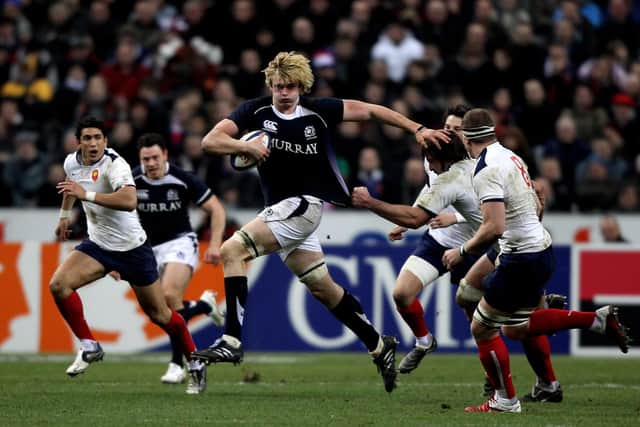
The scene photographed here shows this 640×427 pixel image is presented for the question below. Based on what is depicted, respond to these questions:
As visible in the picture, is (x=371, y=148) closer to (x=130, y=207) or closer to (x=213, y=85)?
(x=213, y=85)

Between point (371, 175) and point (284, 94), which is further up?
point (284, 94)

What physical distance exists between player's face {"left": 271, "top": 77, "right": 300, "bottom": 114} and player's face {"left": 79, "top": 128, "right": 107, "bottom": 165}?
7.32ft

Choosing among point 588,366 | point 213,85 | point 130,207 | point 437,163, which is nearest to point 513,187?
point 437,163

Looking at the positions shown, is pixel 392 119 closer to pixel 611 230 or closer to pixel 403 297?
pixel 403 297

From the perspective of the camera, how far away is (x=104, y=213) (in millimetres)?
13000

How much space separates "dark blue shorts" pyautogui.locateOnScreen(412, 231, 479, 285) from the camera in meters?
13.1

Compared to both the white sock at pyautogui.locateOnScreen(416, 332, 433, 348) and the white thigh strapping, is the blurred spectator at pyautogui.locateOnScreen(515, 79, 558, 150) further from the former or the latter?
the white sock at pyautogui.locateOnScreen(416, 332, 433, 348)

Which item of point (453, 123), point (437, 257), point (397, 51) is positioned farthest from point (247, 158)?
point (397, 51)

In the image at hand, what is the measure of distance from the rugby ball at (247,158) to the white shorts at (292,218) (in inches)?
21.1

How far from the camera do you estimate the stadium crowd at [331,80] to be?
20.4 m

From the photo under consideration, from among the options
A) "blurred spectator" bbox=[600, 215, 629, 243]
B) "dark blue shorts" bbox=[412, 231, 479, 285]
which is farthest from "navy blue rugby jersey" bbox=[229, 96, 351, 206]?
"blurred spectator" bbox=[600, 215, 629, 243]

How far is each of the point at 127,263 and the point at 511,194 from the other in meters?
4.20

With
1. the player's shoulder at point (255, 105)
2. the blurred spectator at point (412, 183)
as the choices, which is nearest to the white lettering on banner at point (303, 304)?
the blurred spectator at point (412, 183)

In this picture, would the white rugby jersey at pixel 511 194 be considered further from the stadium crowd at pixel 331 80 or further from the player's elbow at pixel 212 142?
the stadium crowd at pixel 331 80
